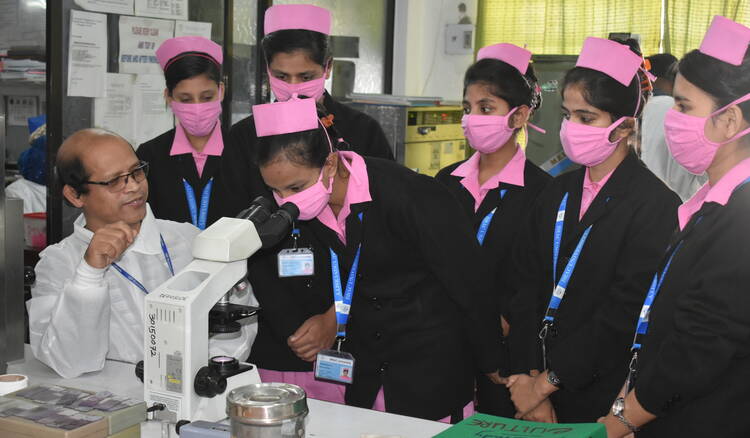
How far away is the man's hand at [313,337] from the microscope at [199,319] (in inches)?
27.9

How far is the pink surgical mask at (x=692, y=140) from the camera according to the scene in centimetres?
185

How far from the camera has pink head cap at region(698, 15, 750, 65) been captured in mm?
1812

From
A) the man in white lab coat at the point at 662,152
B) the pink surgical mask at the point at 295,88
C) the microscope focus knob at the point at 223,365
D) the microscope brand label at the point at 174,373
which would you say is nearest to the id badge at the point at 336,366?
the microscope focus knob at the point at 223,365

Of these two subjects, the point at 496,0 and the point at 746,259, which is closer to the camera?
the point at 746,259

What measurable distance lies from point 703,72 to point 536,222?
2.27 ft

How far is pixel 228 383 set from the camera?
161cm

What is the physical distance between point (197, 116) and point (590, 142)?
1.34m

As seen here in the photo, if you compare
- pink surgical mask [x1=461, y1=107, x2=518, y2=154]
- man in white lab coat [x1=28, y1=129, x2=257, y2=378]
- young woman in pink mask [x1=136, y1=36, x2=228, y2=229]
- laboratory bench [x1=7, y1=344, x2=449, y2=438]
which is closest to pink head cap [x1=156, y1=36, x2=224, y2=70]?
young woman in pink mask [x1=136, y1=36, x2=228, y2=229]

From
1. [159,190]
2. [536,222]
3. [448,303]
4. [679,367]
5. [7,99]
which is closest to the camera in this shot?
[679,367]

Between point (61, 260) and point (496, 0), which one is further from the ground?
point (496, 0)

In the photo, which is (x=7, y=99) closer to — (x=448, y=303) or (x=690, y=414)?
(x=448, y=303)

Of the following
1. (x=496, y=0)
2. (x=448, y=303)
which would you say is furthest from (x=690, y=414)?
(x=496, y=0)

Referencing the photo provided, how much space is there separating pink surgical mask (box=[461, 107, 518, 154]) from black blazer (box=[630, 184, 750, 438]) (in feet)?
3.52

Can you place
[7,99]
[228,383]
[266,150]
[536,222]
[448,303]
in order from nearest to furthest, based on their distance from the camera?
[228,383] < [266,150] < [448,303] < [536,222] < [7,99]
